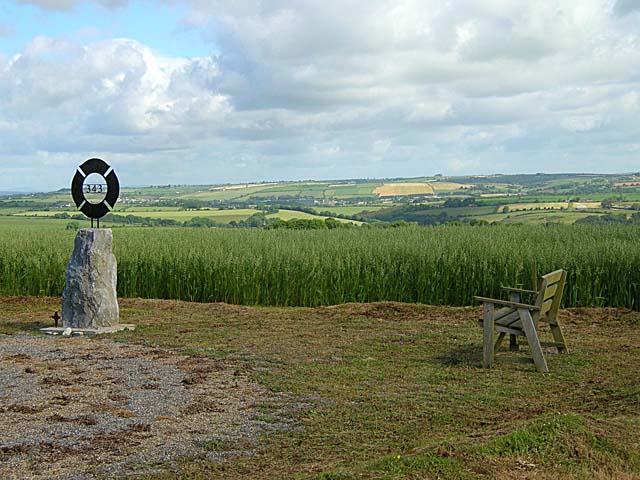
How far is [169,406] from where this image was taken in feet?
24.7

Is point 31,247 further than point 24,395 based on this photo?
Yes

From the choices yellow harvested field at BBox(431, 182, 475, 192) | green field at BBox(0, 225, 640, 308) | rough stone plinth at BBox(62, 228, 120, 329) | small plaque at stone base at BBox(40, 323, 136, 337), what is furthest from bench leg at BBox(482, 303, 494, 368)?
yellow harvested field at BBox(431, 182, 475, 192)

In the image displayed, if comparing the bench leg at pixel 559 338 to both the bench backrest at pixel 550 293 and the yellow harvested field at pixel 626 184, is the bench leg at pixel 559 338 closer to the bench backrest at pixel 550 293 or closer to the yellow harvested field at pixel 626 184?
the bench backrest at pixel 550 293

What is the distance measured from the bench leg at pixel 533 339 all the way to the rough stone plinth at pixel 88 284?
6.86m

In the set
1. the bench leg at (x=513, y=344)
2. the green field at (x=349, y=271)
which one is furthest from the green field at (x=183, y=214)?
the bench leg at (x=513, y=344)

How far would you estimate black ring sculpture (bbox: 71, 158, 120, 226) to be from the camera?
506 inches

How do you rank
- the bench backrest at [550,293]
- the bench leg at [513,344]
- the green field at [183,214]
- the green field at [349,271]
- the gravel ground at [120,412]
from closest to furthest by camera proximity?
the gravel ground at [120,412] < the bench backrest at [550,293] < the bench leg at [513,344] < the green field at [349,271] < the green field at [183,214]

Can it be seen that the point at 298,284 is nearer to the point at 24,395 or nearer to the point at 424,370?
the point at 424,370

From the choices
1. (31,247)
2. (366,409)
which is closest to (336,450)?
(366,409)

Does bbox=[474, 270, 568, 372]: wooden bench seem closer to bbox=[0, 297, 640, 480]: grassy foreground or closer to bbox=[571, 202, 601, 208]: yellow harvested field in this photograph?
Answer: bbox=[0, 297, 640, 480]: grassy foreground

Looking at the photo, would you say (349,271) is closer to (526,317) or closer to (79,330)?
(79,330)

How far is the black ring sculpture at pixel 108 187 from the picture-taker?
12.9 meters

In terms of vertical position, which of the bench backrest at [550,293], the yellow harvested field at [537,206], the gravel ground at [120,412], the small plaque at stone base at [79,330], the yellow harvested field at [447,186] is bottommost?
the small plaque at stone base at [79,330]

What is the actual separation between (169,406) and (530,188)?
201ft
